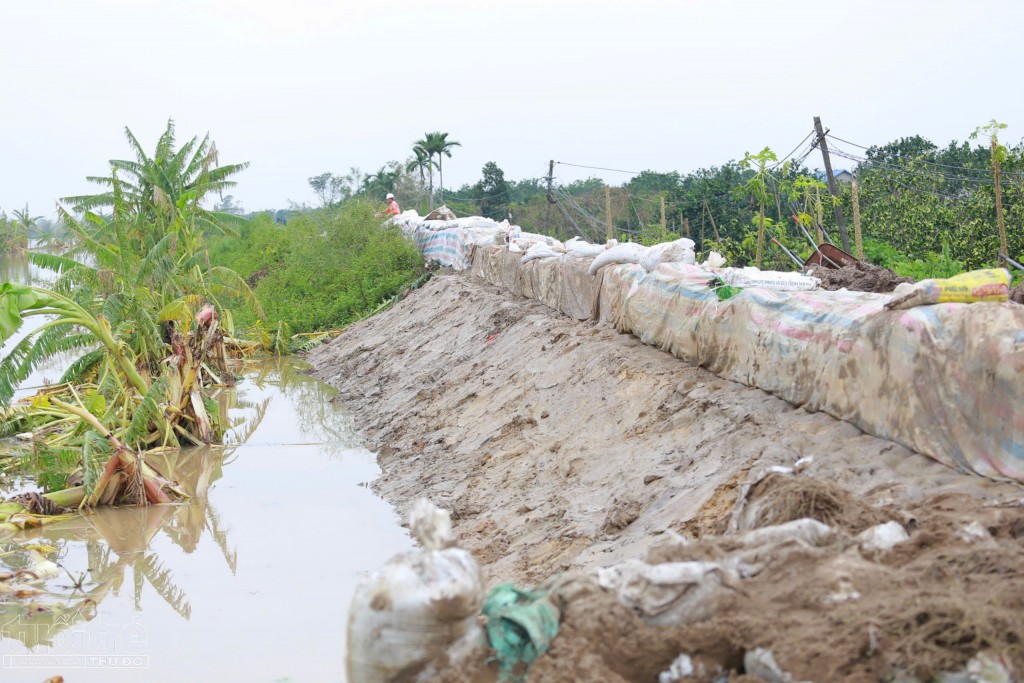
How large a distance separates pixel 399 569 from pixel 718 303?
5.68 m

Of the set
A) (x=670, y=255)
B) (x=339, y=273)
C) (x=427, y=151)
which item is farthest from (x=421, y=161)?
(x=670, y=255)

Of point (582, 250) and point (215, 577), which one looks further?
point (582, 250)

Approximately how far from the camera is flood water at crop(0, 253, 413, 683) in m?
6.06

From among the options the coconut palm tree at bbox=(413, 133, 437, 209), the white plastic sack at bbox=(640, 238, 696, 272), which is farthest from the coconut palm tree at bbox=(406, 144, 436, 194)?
the white plastic sack at bbox=(640, 238, 696, 272)

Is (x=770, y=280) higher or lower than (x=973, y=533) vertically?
higher

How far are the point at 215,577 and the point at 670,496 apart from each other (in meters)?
3.87

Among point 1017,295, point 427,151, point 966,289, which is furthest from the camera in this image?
point 427,151

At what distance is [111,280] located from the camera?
1237 cm

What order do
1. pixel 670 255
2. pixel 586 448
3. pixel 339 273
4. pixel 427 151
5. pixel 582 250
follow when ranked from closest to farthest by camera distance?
pixel 586 448 → pixel 670 255 → pixel 582 250 → pixel 339 273 → pixel 427 151

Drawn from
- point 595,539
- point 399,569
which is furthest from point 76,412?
point 399,569

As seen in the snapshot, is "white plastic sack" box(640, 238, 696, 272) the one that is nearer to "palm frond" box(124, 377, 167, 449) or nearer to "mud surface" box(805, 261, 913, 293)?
"mud surface" box(805, 261, 913, 293)

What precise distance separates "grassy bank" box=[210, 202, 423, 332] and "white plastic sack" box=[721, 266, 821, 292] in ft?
53.2

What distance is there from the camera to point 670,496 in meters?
6.26

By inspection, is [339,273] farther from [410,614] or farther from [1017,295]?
[410,614]
